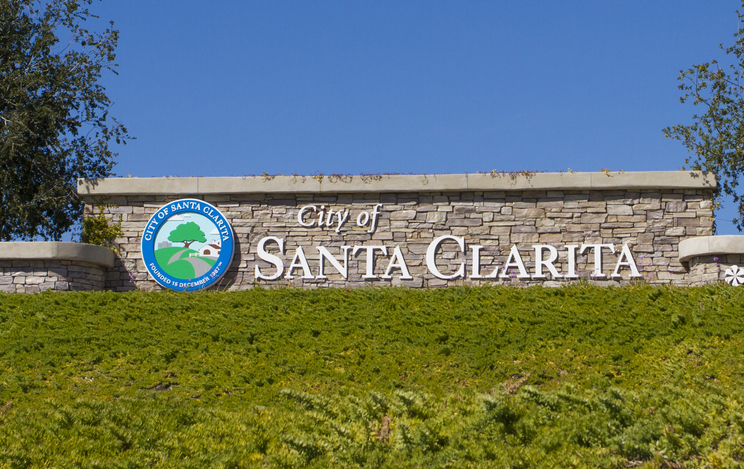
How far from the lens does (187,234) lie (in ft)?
51.0

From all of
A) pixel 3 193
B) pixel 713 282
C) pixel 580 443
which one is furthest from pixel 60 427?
pixel 3 193

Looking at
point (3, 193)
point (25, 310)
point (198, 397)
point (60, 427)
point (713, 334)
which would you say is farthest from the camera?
point (3, 193)

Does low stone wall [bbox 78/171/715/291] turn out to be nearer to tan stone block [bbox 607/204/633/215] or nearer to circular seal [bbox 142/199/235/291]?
tan stone block [bbox 607/204/633/215]

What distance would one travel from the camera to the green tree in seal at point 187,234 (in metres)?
15.5

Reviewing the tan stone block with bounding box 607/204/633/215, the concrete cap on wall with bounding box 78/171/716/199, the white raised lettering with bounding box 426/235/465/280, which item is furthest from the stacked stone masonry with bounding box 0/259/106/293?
the tan stone block with bounding box 607/204/633/215

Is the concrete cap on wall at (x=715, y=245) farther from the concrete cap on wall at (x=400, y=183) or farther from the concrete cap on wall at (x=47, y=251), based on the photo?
the concrete cap on wall at (x=47, y=251)

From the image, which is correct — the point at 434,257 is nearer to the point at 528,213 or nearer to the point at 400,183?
the point at 400,183

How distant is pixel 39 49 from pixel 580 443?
17978 millimetres

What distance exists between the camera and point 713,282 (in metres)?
14.1

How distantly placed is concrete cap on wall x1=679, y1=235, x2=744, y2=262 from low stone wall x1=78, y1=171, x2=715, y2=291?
1.89 feet

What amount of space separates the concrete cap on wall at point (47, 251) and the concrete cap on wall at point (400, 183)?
5.15ft

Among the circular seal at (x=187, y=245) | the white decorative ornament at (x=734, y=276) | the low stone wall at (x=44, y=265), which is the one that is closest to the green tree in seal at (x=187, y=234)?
the circular seal at (x=187, y=245)

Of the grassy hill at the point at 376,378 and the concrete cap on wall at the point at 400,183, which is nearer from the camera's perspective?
the grassy hill at the point at 376,378

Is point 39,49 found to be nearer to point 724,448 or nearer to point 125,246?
point 125,246
